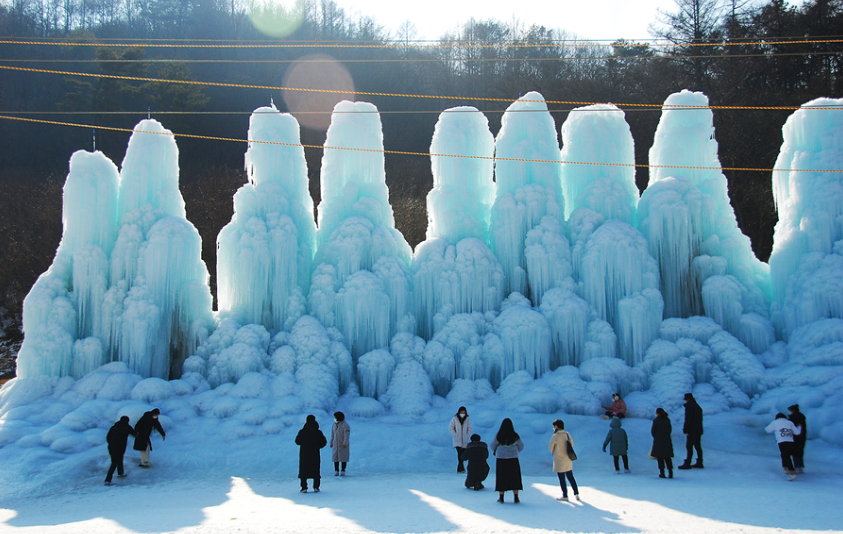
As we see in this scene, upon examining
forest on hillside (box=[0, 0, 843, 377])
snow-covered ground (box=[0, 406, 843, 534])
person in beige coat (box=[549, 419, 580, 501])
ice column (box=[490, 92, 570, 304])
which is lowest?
snow-covered ground (box=[0, 406, 843, 534])

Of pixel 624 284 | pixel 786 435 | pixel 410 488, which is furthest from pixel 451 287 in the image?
pixel 786 435

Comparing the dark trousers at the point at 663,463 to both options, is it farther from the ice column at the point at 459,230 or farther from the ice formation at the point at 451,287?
the ice column at the point at 459,230

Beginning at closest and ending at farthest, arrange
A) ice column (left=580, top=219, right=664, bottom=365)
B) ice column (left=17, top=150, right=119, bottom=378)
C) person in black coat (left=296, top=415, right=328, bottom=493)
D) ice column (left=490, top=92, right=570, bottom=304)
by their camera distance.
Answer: person in black coat (left=296, top=415, right=328, bottom=493), ice column (left=17, top=150, right=119, bottom=378), ice column (left=580, top=219, right=664, bottom=365), ice column (left=490, top=92, right=570, bottom=304)

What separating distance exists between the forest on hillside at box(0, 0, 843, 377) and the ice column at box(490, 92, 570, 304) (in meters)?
2.50

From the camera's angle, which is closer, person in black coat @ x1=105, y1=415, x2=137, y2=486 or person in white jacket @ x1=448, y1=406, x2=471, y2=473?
person in black coat @ x1=105, y1=415, x2=137, y2=486

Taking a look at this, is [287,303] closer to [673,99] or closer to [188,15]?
[673,99]

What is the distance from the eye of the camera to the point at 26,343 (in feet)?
45.4

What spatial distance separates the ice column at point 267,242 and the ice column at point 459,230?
9.97 ft

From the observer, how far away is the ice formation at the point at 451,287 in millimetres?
13594

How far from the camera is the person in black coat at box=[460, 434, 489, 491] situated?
29.5 ft

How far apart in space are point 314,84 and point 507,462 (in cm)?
3950

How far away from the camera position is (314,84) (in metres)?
43.5

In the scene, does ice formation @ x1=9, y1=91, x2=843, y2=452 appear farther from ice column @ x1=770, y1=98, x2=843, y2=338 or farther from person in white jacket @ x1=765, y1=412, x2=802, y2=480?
person in white jacket @ x1=765, y1=412, x2=802, y2=480

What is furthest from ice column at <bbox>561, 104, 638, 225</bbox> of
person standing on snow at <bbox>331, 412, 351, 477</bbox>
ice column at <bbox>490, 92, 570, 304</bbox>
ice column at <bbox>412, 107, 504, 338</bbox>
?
person standing on snow at <bbox>331, 412, 351, 477</bbox>
